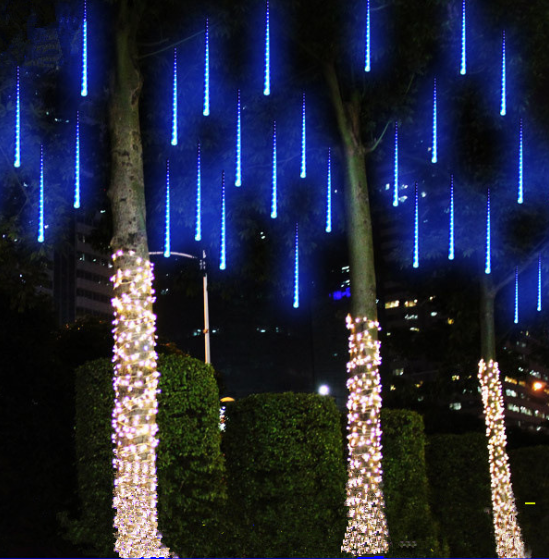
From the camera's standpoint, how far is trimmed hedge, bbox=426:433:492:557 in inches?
845

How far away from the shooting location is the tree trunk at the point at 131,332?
13.1 m

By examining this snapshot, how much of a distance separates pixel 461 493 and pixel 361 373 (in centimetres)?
593

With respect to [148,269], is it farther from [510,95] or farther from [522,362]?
[522,362]

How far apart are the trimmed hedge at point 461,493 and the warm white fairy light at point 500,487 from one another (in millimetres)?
197

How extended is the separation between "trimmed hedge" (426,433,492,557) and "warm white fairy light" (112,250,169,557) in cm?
979

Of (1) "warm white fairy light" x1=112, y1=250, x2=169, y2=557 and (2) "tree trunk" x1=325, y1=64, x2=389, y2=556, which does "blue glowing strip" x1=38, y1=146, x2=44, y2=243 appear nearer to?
(1) "warm white fairy light" x1=112, y1=250, x2=169, y2=557

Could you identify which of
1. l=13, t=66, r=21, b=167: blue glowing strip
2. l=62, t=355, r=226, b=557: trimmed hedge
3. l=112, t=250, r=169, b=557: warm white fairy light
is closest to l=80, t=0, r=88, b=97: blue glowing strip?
l=13, t=66, r=21, b=167: blue glowing strip

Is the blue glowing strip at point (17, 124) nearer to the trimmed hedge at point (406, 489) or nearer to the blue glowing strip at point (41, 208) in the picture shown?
the blue glowing strip at point (41, 208)

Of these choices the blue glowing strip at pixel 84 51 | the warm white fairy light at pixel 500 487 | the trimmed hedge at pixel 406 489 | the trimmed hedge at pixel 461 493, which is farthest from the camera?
the warm white fairy light at pixel 500 487

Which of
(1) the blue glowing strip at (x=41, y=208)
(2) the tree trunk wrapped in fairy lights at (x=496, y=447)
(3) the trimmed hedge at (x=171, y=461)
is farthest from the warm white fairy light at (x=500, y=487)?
(1) the blue glowing strip at (x=41, y=208)

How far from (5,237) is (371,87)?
7352 mm

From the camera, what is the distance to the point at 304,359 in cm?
5353

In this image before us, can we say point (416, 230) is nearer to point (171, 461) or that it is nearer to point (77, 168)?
point (77, 168)

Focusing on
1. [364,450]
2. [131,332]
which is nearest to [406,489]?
[364,450]
